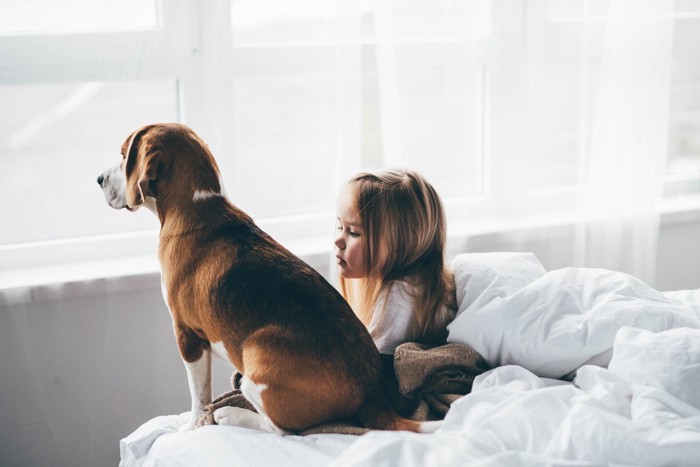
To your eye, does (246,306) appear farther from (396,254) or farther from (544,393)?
(544,393)

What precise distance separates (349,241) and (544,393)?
0.50m

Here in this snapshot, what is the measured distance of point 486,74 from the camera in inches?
94.5

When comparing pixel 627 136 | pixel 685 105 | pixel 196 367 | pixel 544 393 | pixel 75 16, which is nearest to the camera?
pixel 544 393

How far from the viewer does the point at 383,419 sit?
1.34 m

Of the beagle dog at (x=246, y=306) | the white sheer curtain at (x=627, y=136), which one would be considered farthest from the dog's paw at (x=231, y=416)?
the white sheer curtain at (x=627, y=136)

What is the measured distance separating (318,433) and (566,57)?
1564 mm

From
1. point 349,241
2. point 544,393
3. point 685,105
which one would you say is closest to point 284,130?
point 349,241

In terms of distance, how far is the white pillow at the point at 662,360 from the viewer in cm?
126

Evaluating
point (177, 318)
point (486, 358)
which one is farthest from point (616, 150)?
point (177, 318)

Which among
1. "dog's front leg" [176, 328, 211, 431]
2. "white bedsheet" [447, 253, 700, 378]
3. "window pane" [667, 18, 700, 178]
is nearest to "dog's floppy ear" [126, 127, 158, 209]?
"dog's front leg" [176, 328, 211, 431]

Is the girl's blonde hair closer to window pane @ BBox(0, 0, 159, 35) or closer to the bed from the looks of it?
the bed

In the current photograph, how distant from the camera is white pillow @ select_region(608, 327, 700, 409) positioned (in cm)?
126

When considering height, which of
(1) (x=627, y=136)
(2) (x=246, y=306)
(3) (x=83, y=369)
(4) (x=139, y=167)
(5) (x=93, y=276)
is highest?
(4) (x=139, y=167)

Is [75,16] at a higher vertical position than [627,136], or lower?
higher
